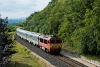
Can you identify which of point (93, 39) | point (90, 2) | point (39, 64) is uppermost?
point (90, 2)

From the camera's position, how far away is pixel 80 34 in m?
48.4

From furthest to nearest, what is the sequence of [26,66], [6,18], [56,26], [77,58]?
[56,26] → [77,58] → [26,66] → [6,18]

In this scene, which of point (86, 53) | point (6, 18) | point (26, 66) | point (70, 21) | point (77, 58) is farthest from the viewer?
point (70, 21)

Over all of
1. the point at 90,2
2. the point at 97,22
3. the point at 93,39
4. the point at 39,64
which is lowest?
the point at 39,64

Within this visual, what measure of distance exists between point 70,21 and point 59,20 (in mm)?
14159

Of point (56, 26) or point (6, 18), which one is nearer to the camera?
point (6, 18)

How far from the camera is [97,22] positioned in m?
45.7

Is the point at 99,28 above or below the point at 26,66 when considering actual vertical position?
above

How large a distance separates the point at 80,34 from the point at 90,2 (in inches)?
367

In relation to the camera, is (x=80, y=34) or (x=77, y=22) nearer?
(x=80, y=34)

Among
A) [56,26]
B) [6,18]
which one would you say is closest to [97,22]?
[6,18]

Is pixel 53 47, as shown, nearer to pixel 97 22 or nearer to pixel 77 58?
pixel 77 58

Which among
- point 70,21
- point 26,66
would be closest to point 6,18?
point 26,66

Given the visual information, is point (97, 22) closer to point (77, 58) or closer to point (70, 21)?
point (77, 58)
